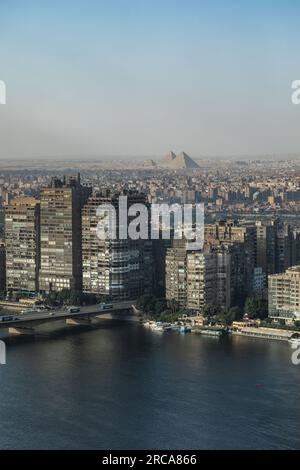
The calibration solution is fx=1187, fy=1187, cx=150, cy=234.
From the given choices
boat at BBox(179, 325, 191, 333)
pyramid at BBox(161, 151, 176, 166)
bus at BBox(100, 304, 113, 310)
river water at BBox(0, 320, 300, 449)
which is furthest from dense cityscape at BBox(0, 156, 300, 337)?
pyramid at BBox(161, 151, 176, 166)

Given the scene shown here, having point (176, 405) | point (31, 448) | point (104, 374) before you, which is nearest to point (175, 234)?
point (104, 374)

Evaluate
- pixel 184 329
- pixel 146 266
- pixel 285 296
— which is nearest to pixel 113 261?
pixel 146 266

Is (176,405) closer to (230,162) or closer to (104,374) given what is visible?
(104,374)

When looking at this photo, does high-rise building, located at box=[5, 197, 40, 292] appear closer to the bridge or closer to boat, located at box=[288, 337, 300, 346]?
the bridge

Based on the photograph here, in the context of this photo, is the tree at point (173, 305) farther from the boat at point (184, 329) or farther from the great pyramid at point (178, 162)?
the great pyramid at point (178, 162)

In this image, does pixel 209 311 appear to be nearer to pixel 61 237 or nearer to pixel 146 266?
pixel 146 266

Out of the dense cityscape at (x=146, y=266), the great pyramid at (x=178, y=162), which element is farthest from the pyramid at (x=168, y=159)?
the dense cityscape at (x=146, y=266)

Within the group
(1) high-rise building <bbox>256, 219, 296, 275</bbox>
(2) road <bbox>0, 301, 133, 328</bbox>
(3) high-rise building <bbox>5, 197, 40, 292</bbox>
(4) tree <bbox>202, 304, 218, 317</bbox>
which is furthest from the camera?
(3) high-rise building <bbox>5, 197, 40, 292</bbox>

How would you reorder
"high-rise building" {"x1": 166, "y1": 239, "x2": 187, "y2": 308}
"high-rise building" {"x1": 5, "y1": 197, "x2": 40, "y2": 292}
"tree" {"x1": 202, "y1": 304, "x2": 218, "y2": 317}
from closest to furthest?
"tree" {"x1": 202, "y1": 304, "x2": 218, "y2": 317}
"high-rise building" {"x1": 166, "y1": 239, "x2": 187, "y2": 308}
"high-rise building" {"x1": 5, "y1": 197, "x2": 40, "y2": 292}
